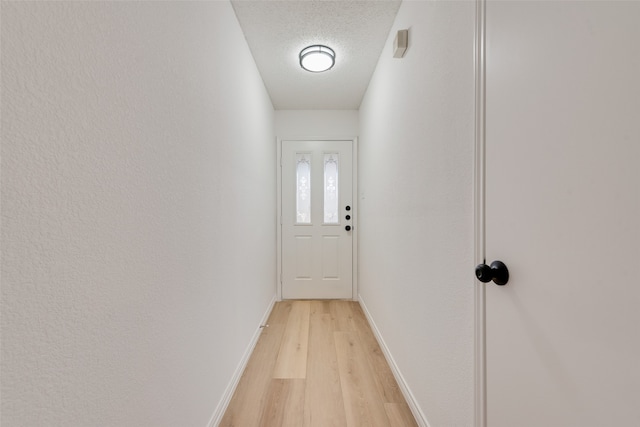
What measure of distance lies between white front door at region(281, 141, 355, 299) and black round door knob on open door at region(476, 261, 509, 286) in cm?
265

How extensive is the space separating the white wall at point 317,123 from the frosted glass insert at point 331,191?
346 millimetres

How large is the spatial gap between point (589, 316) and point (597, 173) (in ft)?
0.97

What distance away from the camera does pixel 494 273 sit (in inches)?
32.9

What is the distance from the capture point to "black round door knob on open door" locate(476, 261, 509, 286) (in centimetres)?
81

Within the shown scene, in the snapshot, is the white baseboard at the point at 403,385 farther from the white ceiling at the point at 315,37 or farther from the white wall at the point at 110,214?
the white ceiling at the point at 315,37

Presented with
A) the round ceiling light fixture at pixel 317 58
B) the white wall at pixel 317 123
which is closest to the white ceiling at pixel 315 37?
the round ceiling light fixture at pixel 317 58

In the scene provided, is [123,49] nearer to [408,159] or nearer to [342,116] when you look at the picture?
[408,159]

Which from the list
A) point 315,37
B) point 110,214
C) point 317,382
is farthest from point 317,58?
point 317,382

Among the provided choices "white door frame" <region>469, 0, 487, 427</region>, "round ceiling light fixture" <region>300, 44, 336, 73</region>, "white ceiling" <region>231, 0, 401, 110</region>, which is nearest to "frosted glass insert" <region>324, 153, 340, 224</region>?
"white ceiling" <region>231, 0, 401, 110</region>

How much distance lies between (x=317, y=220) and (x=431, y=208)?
2.28 meters

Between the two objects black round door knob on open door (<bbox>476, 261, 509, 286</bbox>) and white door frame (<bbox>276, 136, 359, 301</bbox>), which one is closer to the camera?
black round door knob on open door (<bbox>476, 261, 509, 286</bbox>)

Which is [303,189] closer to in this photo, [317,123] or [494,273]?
[317,123]

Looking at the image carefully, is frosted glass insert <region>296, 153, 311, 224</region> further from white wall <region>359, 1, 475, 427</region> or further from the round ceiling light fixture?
white wall <region>359, 1, 475, 427</region>

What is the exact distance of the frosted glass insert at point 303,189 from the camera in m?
3.56
